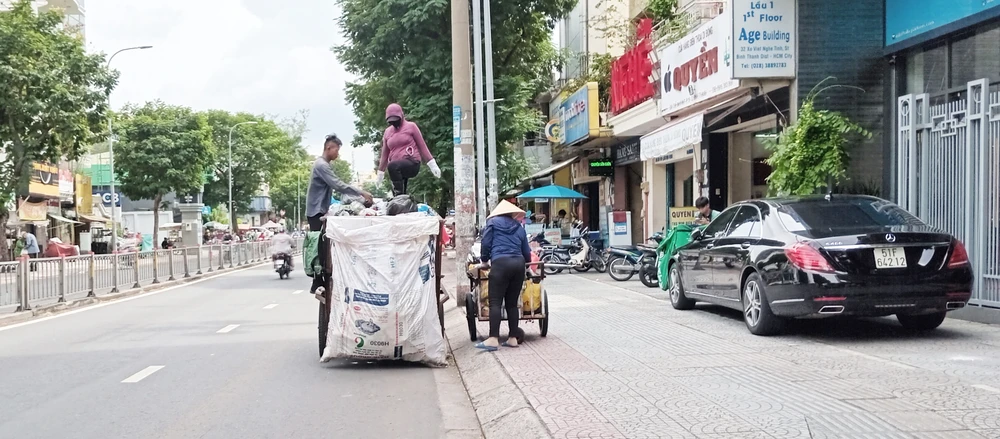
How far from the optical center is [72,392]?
7.02 meters

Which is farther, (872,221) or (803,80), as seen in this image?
(803,80)

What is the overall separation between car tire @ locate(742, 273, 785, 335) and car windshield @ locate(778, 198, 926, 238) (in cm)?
71

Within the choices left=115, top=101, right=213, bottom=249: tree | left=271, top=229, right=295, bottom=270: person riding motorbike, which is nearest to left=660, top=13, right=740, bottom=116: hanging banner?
left=271, top=229, right=295, bottom=270: person riding motorbike

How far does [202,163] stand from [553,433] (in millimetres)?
45416

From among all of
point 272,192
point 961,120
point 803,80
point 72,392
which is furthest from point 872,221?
point 272,192

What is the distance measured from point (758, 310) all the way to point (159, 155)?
4190 cm

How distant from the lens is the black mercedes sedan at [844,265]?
25.5 ft

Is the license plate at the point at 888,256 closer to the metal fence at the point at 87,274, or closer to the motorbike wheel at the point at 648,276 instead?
the motorbike wheel at the point at 648,276

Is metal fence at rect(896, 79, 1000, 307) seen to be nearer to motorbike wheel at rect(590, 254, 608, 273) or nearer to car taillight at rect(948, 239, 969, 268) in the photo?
car taillight at rect(948, 239, 969, 268)

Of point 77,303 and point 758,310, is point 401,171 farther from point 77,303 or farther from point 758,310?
point 77,303

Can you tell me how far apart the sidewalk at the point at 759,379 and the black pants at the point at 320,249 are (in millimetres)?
Result: 1921

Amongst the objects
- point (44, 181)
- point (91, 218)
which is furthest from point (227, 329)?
point (91, 218)

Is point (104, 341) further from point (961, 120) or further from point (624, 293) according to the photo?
point (961, 120)

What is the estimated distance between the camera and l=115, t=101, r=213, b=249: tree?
147 feet
